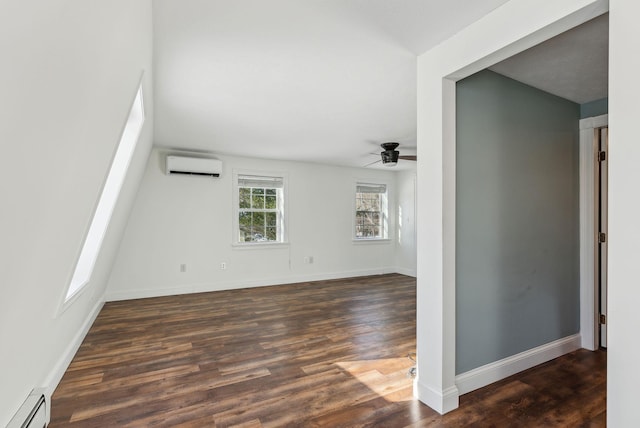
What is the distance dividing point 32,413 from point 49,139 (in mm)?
1477

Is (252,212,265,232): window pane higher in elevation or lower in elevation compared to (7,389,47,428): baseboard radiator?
higher

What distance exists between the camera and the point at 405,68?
2469 mm

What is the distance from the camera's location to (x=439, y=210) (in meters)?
2.11

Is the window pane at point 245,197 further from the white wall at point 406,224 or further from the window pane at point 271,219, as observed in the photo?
the white wall at point 406,224

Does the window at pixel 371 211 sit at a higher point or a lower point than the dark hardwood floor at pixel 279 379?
higher

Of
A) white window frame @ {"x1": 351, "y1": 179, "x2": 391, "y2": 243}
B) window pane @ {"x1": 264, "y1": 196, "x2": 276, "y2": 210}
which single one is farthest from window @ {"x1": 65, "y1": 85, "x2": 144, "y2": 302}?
white window frame @ {"x1": 351, "y1": 179, "x2": 391, "y2": 243}

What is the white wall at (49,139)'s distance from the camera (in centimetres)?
67

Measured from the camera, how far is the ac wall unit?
→ 4.95m

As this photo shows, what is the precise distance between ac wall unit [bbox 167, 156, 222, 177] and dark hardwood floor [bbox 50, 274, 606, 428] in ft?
6.87

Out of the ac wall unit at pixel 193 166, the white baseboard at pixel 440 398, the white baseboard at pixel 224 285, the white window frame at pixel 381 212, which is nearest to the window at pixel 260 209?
the ac wall unit at pixel 193 166

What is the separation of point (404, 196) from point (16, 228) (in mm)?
6706

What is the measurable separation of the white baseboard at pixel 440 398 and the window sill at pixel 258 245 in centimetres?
406

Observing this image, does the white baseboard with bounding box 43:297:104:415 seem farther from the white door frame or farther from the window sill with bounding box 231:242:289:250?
the white door frame

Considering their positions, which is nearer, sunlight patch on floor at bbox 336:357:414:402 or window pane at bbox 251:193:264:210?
sunlight patch on floor at bbox 336:357:414:402
